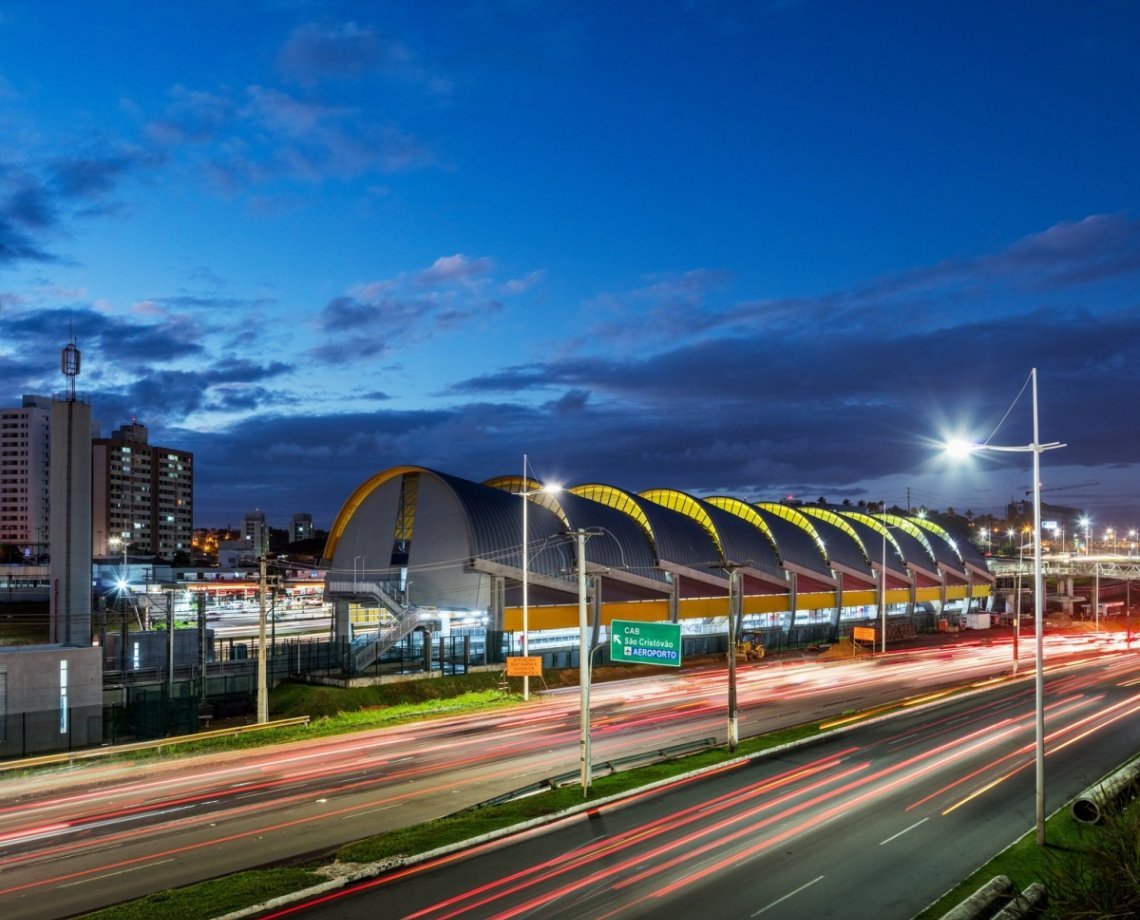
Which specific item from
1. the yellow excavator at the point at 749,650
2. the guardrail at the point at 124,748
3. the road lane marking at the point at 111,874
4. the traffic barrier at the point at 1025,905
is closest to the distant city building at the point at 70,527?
the guardrail at the point at 124,748

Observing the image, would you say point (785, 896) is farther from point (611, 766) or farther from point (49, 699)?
point (49, 699)

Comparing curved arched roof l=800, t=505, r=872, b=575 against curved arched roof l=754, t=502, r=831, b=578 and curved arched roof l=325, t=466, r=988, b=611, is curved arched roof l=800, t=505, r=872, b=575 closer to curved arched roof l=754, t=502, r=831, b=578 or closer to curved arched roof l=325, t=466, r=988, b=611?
curved arched roof l=325, t=466, r=988, b=611

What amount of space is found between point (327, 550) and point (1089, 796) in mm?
58164

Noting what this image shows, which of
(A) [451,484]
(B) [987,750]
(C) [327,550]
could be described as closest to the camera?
(B) [987,750]

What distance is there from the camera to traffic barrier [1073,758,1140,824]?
2180 centimetres

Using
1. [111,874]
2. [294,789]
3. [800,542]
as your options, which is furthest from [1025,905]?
[800,542]

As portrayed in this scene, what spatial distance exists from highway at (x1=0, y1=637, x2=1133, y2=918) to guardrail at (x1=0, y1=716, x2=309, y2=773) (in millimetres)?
1485

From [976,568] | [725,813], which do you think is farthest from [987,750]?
[976,568]

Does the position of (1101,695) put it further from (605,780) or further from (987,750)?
(605,780)

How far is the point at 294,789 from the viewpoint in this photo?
97.1 feet

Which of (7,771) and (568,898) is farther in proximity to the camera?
(7,771)

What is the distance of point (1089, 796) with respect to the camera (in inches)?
909

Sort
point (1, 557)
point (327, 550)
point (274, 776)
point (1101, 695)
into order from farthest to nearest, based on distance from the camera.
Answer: point (1, 557) < point (327, 550) < point (1101, 695) < point (274, 776)

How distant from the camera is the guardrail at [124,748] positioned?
33.3 m
